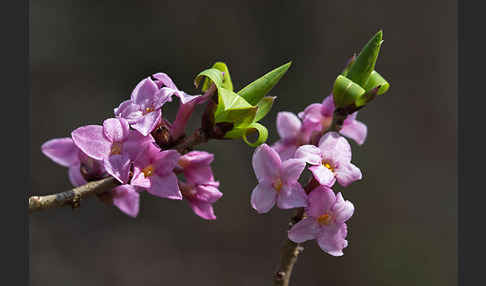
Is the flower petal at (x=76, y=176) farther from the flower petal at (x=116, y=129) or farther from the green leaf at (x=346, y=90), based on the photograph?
the green leaf at (x=346, y=90)

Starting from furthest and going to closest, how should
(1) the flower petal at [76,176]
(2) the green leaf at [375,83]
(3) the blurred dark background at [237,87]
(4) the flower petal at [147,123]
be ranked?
(3) the blurred dark background at [237,87] < (1) the flower petal at [76,176] < (2) the green leaf at [375,83] < (4) the flower petal at [147,123]

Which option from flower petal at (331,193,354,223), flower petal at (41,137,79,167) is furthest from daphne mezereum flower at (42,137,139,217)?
flower petal at (331,193,354,223)

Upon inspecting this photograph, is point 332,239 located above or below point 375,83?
below

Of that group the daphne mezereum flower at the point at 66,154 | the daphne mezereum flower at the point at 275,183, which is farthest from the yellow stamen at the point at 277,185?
the daphne mezereum flower at the point at 66,154

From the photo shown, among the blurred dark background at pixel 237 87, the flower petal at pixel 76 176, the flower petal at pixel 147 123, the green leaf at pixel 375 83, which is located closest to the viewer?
the flower petal at pixel 147 123

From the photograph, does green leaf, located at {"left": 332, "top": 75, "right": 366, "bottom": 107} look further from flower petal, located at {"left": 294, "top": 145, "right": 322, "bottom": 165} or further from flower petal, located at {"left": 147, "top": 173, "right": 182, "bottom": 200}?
flower petal, located at {"left": 147, "top": 173, "right": 182, "bottom": 200}

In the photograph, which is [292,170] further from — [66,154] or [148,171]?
[66,154]

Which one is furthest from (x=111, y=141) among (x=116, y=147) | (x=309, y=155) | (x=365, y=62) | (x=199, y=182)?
(x=365, y=62)
